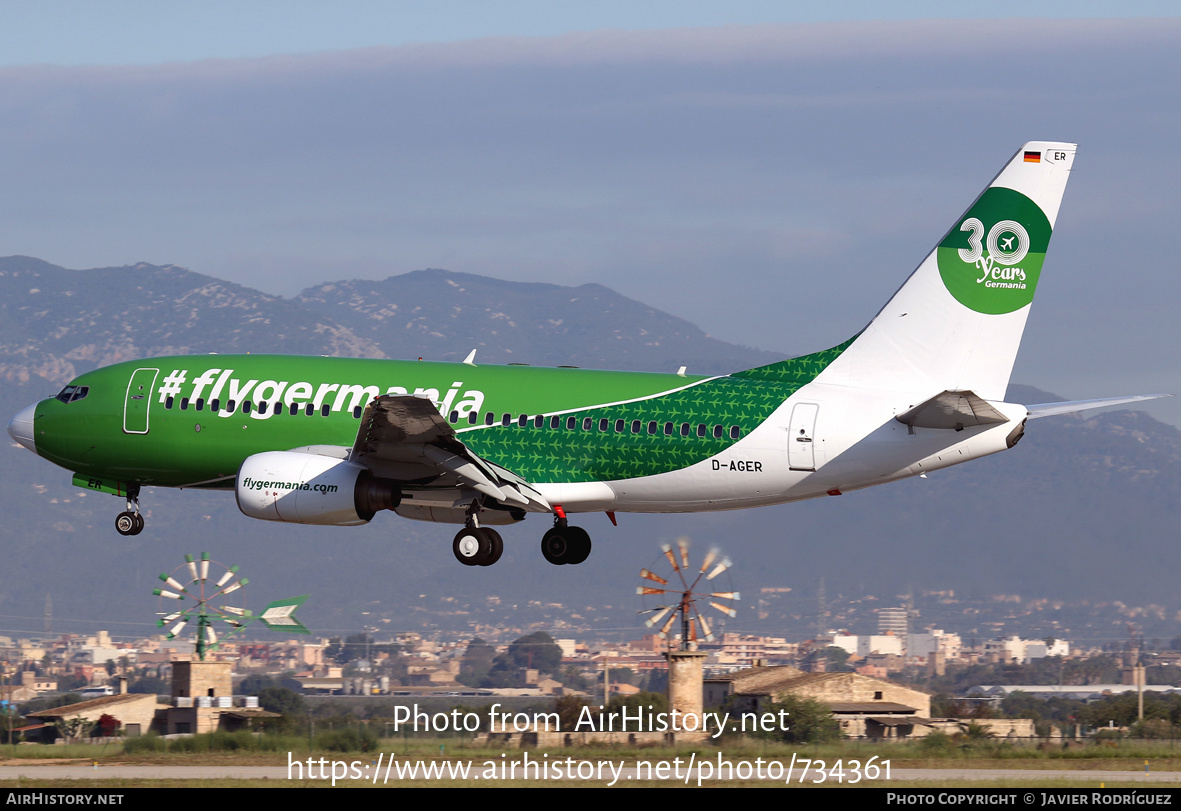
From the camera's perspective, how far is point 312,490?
43031 millimetres

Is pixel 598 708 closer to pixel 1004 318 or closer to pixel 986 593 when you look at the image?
pixel 1004 318

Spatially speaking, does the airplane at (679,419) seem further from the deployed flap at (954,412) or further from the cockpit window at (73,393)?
the cockpit window at (73,393)

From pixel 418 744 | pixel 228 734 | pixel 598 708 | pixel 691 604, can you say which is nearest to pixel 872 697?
pixel 691 604

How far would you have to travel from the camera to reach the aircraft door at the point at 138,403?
47.2 metres

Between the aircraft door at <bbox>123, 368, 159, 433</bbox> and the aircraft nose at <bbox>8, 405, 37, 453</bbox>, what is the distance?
163 inches

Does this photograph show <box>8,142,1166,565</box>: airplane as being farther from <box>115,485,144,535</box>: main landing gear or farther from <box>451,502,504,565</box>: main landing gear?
<box>115,485,144,535</box>: main landing gear

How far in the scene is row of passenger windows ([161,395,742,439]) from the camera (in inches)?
1679

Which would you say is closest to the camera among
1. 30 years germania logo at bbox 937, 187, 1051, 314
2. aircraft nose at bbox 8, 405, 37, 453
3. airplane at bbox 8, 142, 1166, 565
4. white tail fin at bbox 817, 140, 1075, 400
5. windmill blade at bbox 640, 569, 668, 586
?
airplane at bbox 8, 142, 1166, 565

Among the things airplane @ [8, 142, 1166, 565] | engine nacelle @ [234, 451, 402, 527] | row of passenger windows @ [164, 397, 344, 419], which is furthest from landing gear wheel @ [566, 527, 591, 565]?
row of passenger windows @ [164, 397, 344, 419]

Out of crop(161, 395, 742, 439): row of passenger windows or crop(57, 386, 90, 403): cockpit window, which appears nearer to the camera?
crop(161, 395, 742, 439): row of passenger windows

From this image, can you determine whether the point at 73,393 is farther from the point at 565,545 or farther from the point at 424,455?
the point at 565,545
